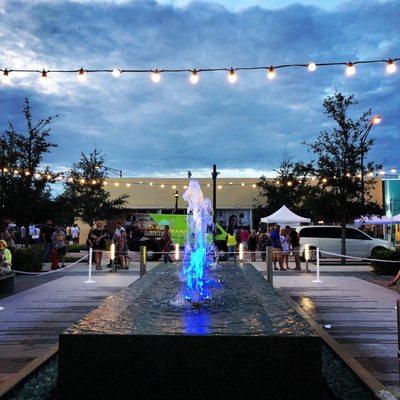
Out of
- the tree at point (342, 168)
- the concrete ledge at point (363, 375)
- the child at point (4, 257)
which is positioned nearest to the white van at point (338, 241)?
the tree at point (342, 168)

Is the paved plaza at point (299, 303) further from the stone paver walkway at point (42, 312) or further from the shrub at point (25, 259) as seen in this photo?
the shrub at point (25, 259)

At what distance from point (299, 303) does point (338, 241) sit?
Answer: 1392 cm

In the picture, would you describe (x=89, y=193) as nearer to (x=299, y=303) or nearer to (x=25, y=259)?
(x=25, y=259)

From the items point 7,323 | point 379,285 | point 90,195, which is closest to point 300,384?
point 7,323

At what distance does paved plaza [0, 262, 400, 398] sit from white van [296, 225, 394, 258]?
6794 millimetres

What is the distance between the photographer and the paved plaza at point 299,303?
629 cm

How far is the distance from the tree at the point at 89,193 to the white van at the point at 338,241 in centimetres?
1553

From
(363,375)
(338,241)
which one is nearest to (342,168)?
(338,241)

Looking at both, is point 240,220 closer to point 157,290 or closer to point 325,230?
point 325,230

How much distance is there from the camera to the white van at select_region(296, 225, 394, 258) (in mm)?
23453

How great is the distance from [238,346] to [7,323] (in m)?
5.76

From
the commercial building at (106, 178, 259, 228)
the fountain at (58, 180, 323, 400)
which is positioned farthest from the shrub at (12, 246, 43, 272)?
the commercial building at (106, 178, 259, 228)

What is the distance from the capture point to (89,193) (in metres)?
34.2

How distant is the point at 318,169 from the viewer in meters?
21.9
